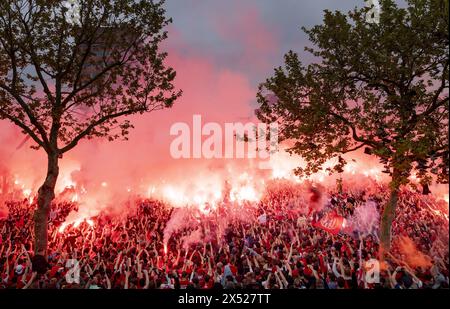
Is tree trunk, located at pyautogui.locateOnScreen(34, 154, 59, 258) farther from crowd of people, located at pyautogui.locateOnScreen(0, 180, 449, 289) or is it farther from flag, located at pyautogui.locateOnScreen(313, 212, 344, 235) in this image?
flag, located at pyautogui.locateOnScreen(313, 212, 344, 235)

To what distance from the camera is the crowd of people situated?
9023 mm

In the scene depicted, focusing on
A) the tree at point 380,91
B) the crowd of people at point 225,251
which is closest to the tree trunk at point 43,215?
the crowd of people at point 225,251

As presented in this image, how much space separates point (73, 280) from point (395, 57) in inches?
485

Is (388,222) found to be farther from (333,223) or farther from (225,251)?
(225,251)

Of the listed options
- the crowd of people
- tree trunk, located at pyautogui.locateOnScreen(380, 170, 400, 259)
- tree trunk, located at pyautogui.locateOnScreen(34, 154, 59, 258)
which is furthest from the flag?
A: tree trunk, located at pyautogui.locateOnScreen(34, 154, 59, 258)

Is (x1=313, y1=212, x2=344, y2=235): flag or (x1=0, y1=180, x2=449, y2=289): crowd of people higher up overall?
(x1=313, y1=212, x2=344, y2=235): flag

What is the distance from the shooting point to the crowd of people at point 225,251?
9023mm

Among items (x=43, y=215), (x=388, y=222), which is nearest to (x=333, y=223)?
(x=388, y=222)

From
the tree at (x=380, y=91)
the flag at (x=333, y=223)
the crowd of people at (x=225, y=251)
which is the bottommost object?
the crowd of people at (x=225, y=251)

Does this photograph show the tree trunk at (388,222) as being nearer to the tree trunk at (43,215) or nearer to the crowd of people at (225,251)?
the crowd of people at (225,251)

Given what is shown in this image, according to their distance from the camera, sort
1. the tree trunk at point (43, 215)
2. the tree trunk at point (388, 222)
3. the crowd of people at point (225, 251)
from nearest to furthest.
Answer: the crowd of people at point (225, 251)
the tree trunk at point (388, 222)
the tree trunk at point (43, 215)

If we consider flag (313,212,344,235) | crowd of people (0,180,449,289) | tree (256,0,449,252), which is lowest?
crowd of people (0,180,449,289)
